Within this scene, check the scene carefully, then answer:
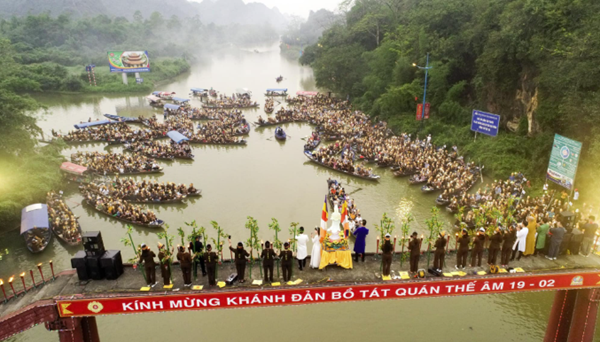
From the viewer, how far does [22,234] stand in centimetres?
2186

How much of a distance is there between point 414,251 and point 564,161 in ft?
49.3

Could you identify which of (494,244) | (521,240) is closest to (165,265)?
(494,244)

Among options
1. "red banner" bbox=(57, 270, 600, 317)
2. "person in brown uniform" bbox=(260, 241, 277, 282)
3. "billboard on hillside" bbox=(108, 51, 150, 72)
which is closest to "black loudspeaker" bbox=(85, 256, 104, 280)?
"red banner" bbox=(57, 270, 600, 317)

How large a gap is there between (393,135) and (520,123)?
11.9m

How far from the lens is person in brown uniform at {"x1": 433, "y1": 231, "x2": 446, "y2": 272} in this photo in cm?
1175

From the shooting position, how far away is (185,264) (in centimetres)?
1103

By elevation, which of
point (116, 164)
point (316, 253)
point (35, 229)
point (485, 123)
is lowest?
point (35, 229)

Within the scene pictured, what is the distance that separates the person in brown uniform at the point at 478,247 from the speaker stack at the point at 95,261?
10606mm

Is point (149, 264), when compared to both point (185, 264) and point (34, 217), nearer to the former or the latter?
point (185, 264)

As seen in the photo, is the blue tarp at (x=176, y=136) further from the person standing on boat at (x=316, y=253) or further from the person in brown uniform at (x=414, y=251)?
the person in brown uniform at (x=414, y=251)

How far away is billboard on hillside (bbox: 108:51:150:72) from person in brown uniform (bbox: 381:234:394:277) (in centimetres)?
6477

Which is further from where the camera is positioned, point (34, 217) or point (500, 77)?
point (500, 77)

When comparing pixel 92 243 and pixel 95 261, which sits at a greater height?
pixel 92 243

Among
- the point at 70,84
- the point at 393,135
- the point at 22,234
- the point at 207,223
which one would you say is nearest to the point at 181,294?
the point at 207,223
